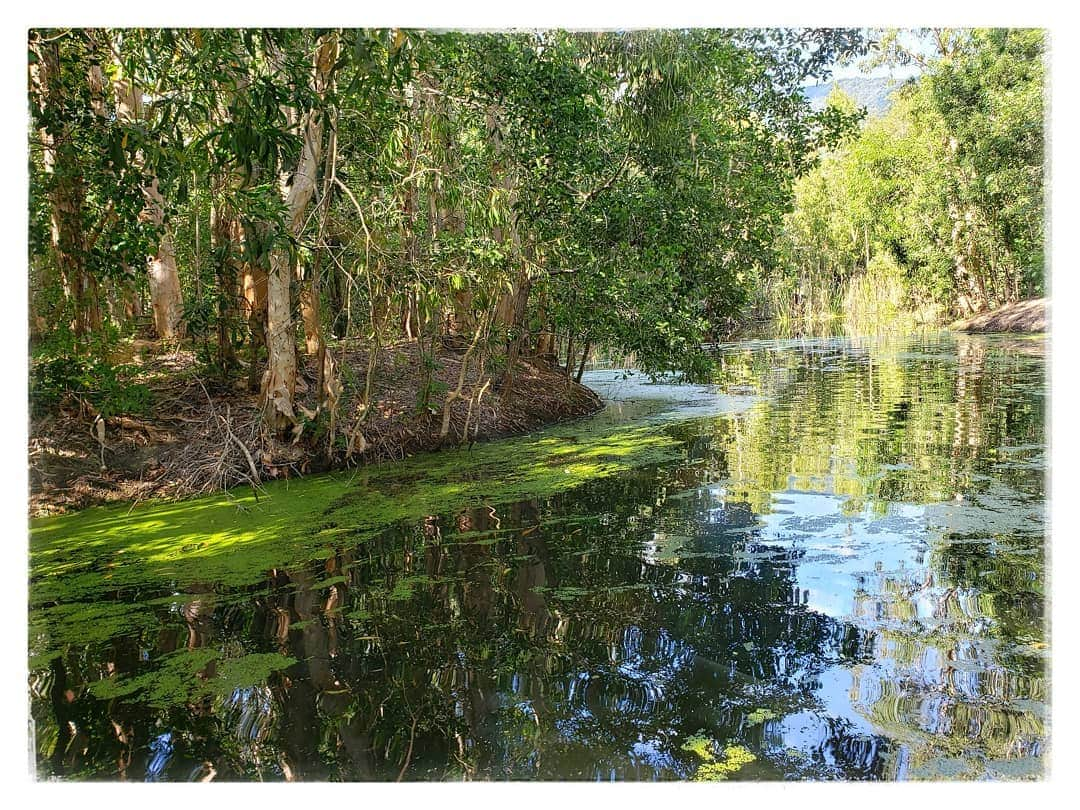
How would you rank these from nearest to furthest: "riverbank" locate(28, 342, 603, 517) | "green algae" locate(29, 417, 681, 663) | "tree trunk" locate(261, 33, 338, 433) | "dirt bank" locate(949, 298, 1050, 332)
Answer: "green algae" locate(29, 417, 681, 663) → "riverbank" locate(28, 342, 603, 517) → "tree trunk" locate(261, 33, 338, 433) → "dirt bank" locate(949, 298, 1050, 332)

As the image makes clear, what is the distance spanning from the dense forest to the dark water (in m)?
1.55

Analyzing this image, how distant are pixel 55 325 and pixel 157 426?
1.12m

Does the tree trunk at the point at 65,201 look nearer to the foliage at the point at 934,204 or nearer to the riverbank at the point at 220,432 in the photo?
the riverbank at the point at 220,432

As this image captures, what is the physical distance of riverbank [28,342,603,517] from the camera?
214 inches

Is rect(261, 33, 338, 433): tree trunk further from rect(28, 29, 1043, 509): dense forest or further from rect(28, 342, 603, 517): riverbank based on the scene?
rect(28, 342, 603, 517): riverbank

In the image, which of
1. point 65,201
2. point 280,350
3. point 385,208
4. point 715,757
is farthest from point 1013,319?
point 715,757

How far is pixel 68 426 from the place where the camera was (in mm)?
5539

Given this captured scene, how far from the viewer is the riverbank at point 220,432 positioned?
17.8ft

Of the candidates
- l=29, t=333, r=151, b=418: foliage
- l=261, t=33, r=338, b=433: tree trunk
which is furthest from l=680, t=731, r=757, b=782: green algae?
l=261, t=33, r=338, b=433: tree trunk

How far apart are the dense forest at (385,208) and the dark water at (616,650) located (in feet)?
5.08

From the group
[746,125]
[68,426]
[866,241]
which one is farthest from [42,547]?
[866,241]

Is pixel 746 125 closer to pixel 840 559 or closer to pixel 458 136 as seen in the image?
pixel 458 136

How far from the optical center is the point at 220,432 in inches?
237

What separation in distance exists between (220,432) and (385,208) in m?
1.98
